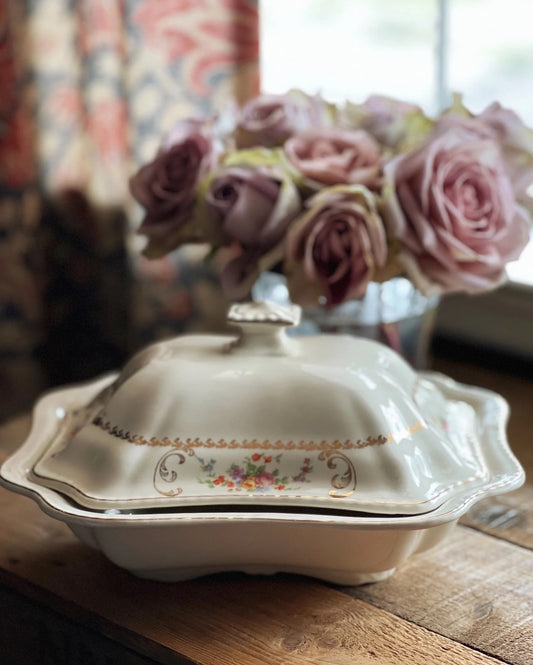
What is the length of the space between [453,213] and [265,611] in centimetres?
34

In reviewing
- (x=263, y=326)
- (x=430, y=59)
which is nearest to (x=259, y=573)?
(x=263, y=326)

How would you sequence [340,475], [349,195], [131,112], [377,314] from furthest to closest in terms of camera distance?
[131,112]
[377,314]
[349,195]
[340,475]

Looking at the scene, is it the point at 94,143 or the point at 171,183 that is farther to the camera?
the point at 94,143

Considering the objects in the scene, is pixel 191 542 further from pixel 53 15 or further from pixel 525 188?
pixel 53 15

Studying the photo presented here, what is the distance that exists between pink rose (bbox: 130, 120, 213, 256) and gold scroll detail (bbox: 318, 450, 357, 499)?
12.1 inches

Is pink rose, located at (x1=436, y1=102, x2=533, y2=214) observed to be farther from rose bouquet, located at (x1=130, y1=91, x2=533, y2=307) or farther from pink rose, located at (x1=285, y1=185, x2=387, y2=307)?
pink rose, located at (x1=285, y1=185, x2=387, y2=307)

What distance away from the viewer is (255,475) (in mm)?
598

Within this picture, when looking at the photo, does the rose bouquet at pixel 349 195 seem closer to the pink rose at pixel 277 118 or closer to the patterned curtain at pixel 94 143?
the pink rose at pixel 277 118

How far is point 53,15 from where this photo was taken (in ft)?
3.48

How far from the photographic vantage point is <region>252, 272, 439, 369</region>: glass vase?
0.89 metres

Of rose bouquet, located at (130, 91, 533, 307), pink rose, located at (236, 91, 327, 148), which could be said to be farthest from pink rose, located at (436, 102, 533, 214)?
pink rose, located at (236, 91, 327, 148)

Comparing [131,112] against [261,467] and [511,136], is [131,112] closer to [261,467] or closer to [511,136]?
[511,136]

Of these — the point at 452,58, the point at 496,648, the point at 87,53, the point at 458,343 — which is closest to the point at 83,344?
the point at 87,53

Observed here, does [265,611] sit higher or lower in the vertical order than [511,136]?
lower
